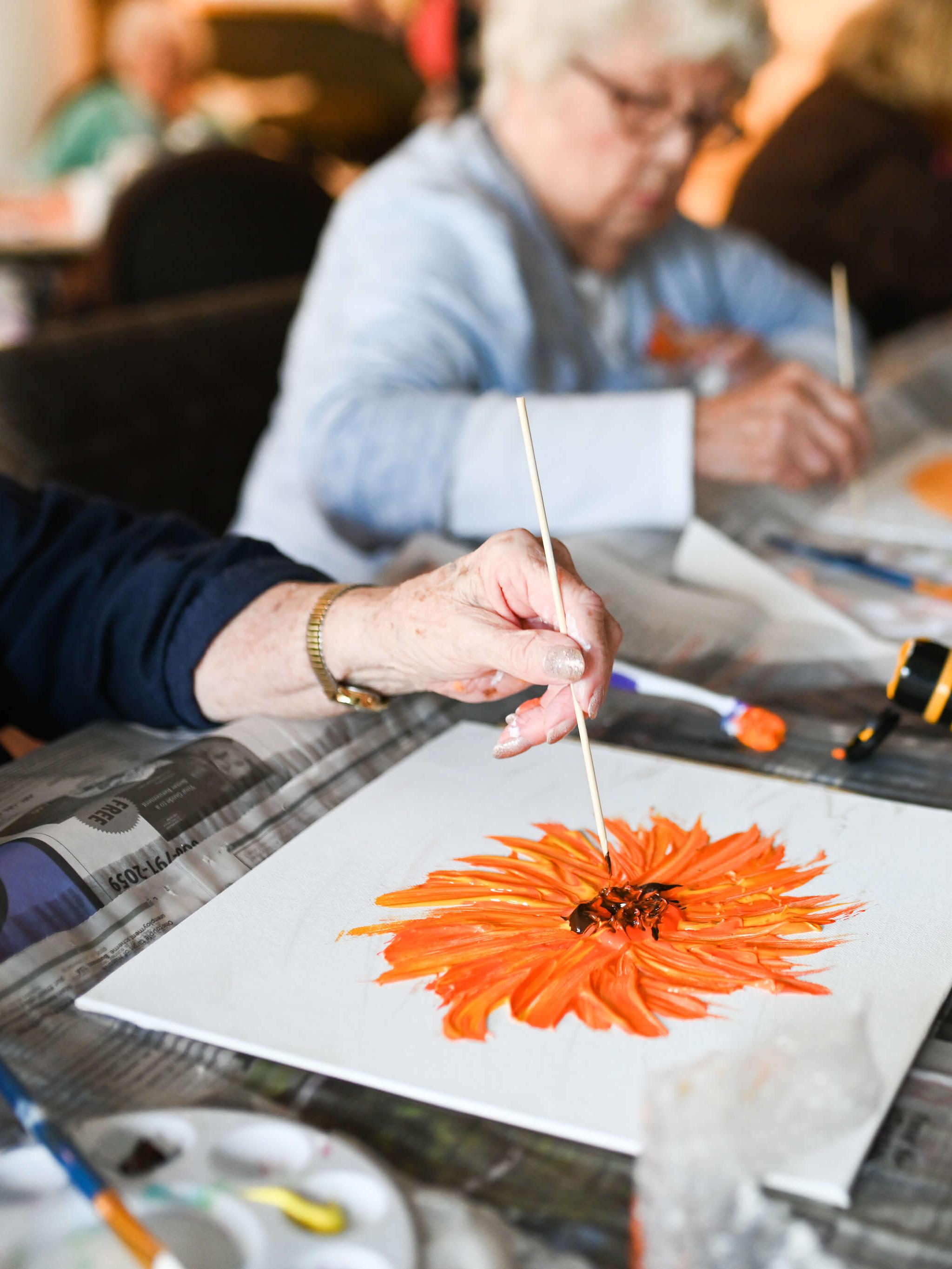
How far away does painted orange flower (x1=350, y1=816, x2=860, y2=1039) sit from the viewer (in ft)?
1.78

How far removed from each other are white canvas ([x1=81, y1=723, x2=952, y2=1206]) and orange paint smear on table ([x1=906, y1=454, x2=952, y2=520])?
681mm

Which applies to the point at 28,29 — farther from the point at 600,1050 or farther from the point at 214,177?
the point at 600,1050

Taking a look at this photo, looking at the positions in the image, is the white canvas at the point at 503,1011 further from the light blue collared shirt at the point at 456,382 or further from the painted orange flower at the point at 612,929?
the light blue collared shirt at the point at 456,382

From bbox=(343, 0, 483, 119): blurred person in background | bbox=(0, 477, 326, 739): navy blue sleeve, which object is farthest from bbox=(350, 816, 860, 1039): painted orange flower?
bbox=(343, 0, 483, 119): blurred person in background

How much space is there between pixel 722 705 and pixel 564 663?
0.23m

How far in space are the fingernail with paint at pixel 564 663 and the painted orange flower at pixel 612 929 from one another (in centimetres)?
10

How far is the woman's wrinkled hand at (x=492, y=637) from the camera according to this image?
0.66 m

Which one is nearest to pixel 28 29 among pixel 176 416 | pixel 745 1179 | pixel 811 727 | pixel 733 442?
pixel 176 416

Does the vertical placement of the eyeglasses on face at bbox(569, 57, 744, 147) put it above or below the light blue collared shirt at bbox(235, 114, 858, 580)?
above

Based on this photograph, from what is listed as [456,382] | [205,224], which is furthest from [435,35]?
[456,382]

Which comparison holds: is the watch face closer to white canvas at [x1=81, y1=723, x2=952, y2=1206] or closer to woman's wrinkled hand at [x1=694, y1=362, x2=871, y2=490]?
white canvas at [x1=81, y1=723, x2=952, y2=1206]

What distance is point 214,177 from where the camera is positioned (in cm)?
203

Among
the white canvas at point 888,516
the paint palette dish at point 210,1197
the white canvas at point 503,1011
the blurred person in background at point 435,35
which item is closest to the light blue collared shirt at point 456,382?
the white canvas at point 888,516

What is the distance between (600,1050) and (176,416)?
1.23m
